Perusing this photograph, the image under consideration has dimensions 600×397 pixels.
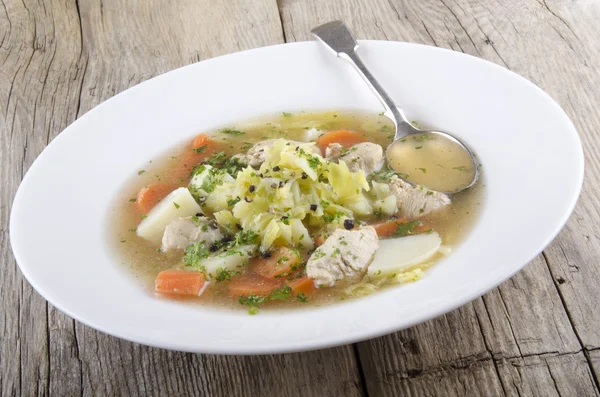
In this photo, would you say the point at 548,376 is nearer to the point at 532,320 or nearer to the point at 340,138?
the point at 532,320

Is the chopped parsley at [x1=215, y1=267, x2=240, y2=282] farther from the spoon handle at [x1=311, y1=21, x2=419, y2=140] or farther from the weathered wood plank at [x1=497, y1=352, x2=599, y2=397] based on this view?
the spoon handle at [x1=311, y1=21, x2=419, y2=140]

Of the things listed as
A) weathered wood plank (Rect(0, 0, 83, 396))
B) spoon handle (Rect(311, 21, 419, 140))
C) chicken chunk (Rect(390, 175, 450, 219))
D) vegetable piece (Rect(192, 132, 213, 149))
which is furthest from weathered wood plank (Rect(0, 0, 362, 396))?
vegetable piece (Rect(192, 132, 213, 149))

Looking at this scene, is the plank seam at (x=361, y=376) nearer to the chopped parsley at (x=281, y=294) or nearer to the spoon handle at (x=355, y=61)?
the chopped parsley at (x=281, y=294)

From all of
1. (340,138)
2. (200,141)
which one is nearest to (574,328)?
(340,138)

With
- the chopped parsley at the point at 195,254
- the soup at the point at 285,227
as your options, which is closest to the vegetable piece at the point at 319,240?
the soup at the point at 285,227

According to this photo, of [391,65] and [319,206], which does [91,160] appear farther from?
[391,65]
